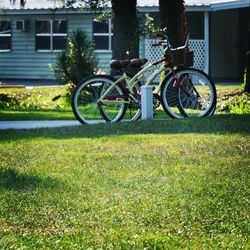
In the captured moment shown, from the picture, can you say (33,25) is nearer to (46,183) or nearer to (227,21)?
(227,21)

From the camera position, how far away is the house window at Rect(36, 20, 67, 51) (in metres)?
33.3

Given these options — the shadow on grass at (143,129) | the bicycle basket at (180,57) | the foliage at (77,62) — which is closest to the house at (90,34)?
the foliage at (77,62)

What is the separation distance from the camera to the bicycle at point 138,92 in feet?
34.8

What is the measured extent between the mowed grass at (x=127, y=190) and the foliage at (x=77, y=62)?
13069mm

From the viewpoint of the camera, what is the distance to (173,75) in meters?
10.6

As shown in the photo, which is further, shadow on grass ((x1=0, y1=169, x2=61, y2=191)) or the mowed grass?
shadow on grass ((x1=0, y1=169, x2=61, y2=191))

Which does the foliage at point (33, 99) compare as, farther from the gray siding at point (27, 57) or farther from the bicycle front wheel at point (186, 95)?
the gray siding at point (27, 57)

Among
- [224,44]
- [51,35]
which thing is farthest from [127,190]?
[51,35]

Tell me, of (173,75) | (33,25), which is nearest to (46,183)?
(173,75)

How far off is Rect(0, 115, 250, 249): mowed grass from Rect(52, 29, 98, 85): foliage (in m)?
13.1

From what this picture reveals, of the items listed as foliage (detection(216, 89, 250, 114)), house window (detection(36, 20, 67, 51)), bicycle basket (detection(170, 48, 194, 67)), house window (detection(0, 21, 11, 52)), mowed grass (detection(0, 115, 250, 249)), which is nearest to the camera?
mowed grass (detection(0, 115, 250, 249))

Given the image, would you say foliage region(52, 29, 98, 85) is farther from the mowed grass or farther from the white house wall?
the mowed grass

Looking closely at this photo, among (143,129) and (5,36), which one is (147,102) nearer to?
(143,129)

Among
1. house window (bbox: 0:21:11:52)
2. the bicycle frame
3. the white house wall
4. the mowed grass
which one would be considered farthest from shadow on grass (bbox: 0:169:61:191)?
house window (bbox: 0:21:11:52)
